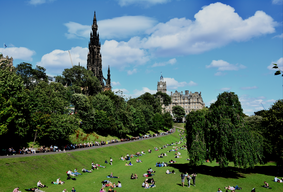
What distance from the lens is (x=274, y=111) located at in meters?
35.8

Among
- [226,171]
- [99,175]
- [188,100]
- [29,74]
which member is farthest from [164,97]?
[99,175]

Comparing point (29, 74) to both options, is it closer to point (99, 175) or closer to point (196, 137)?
point (99, 175)

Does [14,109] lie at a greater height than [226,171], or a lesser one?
greater

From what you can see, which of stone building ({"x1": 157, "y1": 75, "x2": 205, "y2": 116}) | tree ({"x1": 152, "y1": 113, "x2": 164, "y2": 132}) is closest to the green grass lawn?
tree ({"x1": 152, "y1": 113, "x2": 164, "y2": 132})

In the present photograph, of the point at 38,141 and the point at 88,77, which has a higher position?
the point at 88,77

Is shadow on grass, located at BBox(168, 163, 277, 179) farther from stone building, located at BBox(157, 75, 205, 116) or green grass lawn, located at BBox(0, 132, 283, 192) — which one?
stone building, located at BBox(157, 75, 205, 116)

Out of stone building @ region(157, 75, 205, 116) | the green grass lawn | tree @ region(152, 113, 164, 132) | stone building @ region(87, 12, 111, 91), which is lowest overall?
the green grass lawn

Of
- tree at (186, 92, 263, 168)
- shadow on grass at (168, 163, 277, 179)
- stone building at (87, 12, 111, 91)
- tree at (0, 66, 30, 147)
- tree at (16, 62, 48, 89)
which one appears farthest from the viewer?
stone building at (87, 12, 111, 91)

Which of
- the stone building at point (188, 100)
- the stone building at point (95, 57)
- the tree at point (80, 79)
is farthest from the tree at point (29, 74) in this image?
the stone building at point (188, 100)

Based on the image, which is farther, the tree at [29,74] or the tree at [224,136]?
the tree at [29,74]

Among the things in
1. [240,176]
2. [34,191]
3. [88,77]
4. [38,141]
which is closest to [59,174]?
[34,191]

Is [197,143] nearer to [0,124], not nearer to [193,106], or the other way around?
[0,124]

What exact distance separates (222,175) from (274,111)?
14207 mm

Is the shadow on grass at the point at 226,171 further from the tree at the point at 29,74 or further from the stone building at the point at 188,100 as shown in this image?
the stone building at the point at 188,100
